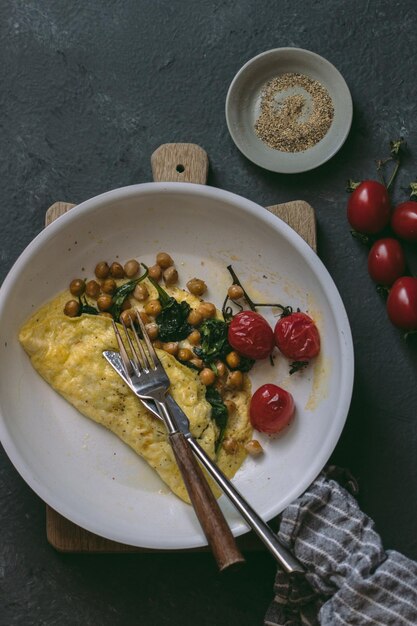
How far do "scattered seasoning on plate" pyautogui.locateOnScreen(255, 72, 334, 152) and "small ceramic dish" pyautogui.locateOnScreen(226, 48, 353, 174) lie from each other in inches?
0.8

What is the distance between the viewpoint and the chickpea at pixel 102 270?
2.95 m

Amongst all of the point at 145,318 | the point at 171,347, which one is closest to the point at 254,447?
the point at 171,347

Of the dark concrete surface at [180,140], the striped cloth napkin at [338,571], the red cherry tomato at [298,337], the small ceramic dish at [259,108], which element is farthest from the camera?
the small ceramic dish at [259,108]

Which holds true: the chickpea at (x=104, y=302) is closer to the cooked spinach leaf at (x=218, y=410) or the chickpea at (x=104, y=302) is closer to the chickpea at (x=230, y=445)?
the cooked spinach leaf at (x=218, y=410)

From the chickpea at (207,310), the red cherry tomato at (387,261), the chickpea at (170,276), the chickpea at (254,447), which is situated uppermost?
the red cherry tomato at (387,261)

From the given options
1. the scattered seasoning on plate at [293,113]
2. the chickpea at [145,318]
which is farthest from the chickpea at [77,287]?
the scattered seasoning on plate at [293,113]

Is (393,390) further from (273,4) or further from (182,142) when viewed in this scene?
(273,4)

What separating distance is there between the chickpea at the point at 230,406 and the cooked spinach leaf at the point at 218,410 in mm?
11

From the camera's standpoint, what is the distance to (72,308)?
290 centimetres

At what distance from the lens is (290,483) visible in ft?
9.02

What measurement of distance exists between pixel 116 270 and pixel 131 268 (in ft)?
0.18

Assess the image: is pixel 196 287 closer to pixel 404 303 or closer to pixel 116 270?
pixel 116 270

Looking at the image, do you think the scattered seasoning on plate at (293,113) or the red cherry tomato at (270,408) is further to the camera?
the scattered seasoning on plate at (293,113)

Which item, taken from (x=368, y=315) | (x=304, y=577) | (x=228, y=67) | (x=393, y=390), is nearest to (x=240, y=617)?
(x=304, y=577)
